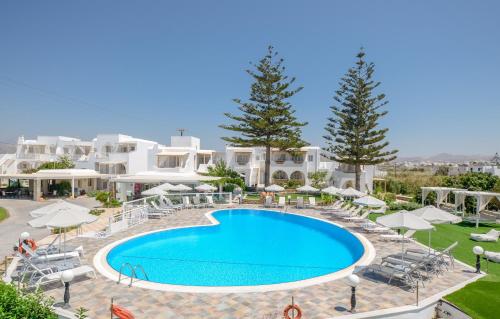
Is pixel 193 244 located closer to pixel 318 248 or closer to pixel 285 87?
pixel 318 248

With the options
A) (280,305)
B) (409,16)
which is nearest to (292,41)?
(409,16)

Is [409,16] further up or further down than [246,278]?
further up

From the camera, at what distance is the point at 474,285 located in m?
7.74

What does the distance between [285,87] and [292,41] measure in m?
8.53

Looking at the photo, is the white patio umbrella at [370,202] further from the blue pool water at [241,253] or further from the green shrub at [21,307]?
the green shrub at [21,307]

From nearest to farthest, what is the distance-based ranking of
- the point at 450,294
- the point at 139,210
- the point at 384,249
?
the point at 450,294, the point at 384,249, the point at 139,210

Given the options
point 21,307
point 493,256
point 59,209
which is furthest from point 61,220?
point 493,256

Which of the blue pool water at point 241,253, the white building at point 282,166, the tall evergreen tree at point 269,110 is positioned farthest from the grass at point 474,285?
the white building at point 282,166

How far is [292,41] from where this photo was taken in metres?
23.1

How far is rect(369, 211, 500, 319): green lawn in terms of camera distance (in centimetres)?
652

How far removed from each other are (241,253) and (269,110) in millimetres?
21558

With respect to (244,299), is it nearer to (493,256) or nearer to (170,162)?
(493,256)

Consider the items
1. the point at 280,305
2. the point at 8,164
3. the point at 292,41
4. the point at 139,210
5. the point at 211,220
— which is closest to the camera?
the point at 280,305

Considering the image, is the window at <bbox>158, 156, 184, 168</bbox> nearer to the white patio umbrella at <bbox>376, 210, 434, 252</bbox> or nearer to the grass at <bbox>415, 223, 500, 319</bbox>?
the grass at <bbox>415, 223, 500, 319</bbox>
